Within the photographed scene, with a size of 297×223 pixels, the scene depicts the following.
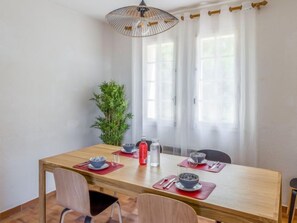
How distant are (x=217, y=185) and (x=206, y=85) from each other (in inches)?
63.4

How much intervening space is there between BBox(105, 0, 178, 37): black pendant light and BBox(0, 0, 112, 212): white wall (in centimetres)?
126

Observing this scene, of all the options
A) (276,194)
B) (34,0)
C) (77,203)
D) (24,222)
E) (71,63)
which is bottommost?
(24,222)

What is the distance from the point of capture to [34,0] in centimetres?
268

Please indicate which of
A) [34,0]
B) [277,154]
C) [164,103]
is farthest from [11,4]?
[277,154]

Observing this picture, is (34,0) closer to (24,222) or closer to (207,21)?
(207,21)

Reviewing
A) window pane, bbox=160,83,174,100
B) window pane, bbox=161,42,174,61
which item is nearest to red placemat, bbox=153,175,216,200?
window pane, bbox=160,83,174,100

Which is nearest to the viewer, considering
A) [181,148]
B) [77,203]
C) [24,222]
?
[77,203]

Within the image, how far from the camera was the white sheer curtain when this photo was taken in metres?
2.62

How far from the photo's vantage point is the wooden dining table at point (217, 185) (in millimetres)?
1195

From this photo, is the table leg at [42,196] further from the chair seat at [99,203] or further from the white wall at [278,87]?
the white wall at [278,87]

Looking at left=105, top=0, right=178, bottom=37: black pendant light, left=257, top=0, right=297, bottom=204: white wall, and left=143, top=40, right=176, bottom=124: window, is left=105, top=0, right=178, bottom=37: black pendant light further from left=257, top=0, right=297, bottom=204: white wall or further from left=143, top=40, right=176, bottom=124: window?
left=257, top=0, right=297, bottom=204: white wall

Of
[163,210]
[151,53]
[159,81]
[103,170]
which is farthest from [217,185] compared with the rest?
[151,53]

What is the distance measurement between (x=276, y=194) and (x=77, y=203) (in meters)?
1.32

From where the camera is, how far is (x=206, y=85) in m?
2.85
